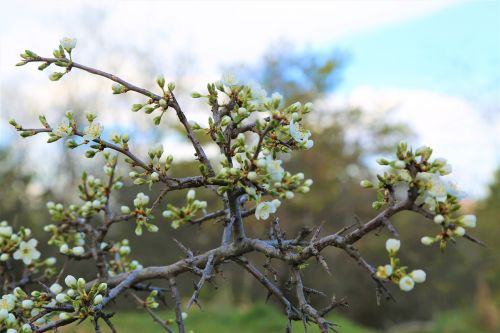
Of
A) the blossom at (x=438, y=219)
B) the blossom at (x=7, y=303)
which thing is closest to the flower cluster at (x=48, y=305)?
the blossom at (x=7, y=303)

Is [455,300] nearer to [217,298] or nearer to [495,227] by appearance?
[495,227]

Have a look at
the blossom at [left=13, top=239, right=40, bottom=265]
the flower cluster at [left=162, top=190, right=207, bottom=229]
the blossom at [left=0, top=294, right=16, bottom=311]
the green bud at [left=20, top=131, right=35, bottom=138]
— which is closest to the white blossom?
the flower cluster at [left=162, top=190, right=207, bottom=229]

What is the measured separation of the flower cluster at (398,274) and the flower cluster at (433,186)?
12 centimetres

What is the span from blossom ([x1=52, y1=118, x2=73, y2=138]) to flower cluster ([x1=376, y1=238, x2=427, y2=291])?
1.48 metres

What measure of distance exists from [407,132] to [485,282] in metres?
10.0

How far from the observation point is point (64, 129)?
2412 mm

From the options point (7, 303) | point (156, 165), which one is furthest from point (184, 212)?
point (7, 303)

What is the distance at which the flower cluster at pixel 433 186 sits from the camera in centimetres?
187

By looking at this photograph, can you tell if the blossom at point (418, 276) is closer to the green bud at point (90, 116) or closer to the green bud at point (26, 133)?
the green bud at point (90, 116)

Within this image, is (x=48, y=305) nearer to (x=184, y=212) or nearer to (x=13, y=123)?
(x=184, y=212)

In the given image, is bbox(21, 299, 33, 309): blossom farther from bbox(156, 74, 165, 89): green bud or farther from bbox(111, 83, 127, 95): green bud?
bbox(156, 74, 165, 89): green bud

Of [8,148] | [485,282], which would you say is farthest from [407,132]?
[8,148]

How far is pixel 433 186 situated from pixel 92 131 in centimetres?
147

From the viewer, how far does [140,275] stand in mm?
2727
